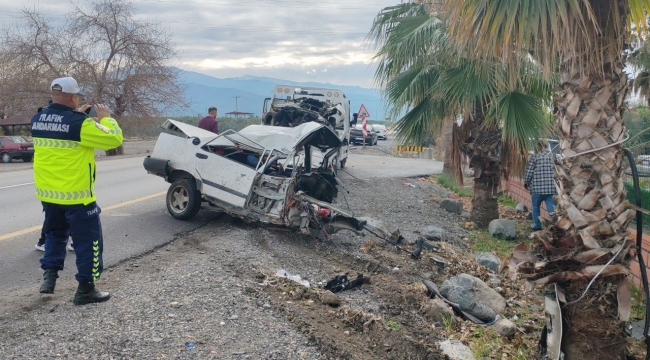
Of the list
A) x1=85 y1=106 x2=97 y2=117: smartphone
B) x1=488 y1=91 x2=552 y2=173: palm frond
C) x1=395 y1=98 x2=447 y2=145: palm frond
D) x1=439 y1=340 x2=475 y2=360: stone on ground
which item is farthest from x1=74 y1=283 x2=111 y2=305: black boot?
x1=395 y1=98 x2=447 y2=145: palm frond

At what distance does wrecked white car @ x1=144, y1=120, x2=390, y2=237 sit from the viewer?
7.91 metres

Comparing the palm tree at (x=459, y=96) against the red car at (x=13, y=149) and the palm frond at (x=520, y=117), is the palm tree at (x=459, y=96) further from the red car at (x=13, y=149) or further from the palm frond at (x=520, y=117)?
the red car at (x=13, y=149)

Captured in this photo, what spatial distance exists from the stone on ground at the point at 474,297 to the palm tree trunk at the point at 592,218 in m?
1.38

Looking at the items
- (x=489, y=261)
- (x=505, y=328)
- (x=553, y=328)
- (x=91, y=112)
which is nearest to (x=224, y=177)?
(x=91, y=112)

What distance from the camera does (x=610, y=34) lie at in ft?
14.9

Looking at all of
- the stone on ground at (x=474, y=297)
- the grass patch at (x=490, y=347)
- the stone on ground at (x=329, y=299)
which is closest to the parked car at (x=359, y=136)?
the stone on ground at (x=474, y=297)

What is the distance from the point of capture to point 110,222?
862 cm

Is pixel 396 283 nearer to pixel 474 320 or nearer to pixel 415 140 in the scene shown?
pixel 474 320

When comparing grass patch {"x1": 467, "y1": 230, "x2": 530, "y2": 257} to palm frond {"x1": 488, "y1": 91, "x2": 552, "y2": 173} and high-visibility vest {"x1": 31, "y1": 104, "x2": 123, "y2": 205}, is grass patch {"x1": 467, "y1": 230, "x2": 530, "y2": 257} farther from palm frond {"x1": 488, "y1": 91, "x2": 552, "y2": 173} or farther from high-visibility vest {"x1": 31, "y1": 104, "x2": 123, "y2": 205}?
high-visibility vest {"x1": 31, "y1": 104, "x2": 123, "y2": 205}

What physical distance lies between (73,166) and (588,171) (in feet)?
13.7

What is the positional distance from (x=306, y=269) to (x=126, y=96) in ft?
86.1

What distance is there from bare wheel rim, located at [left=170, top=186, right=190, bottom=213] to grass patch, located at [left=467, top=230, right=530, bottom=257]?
4895 millimetres

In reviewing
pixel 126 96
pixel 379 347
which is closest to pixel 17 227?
pixel 379 347

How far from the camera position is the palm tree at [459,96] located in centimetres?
925
